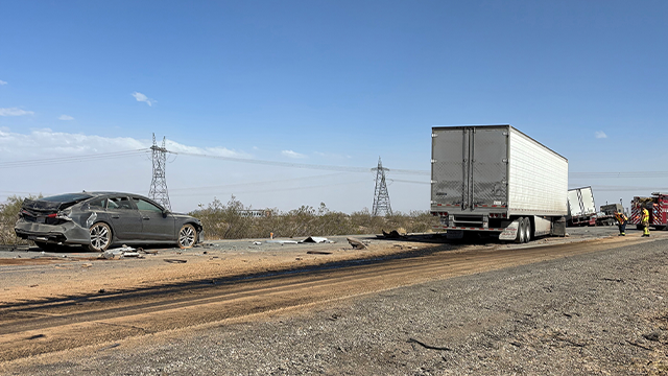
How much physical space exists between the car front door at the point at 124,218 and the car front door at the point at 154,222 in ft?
0.58

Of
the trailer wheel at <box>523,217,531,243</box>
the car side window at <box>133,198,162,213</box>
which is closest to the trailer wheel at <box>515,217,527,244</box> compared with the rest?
the trailer wheel at <box>523,217,531,243</box>

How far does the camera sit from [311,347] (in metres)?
4.48

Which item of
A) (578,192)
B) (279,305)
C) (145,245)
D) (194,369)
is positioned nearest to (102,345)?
(194,369)

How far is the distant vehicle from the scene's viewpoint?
11898 millimetres

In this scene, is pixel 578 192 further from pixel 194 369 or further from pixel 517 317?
pixel 194 369

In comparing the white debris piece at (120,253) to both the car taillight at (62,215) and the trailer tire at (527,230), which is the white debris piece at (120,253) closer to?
the car taillight at (62,215)

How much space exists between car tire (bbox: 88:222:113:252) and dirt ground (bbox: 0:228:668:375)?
1795 mm

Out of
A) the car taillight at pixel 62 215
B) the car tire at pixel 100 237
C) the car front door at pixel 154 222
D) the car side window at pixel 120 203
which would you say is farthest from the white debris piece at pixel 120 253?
the car taillight at pixel 62 215

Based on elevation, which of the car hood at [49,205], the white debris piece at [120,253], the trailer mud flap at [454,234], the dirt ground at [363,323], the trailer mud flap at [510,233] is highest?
the car hood at [49,205]

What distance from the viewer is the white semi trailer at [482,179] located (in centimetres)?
1941

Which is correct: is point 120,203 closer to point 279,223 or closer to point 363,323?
point 363,323

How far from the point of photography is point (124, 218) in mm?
13062

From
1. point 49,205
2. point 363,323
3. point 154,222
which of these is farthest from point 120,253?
point 363,323

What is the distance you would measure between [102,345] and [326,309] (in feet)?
8.69
